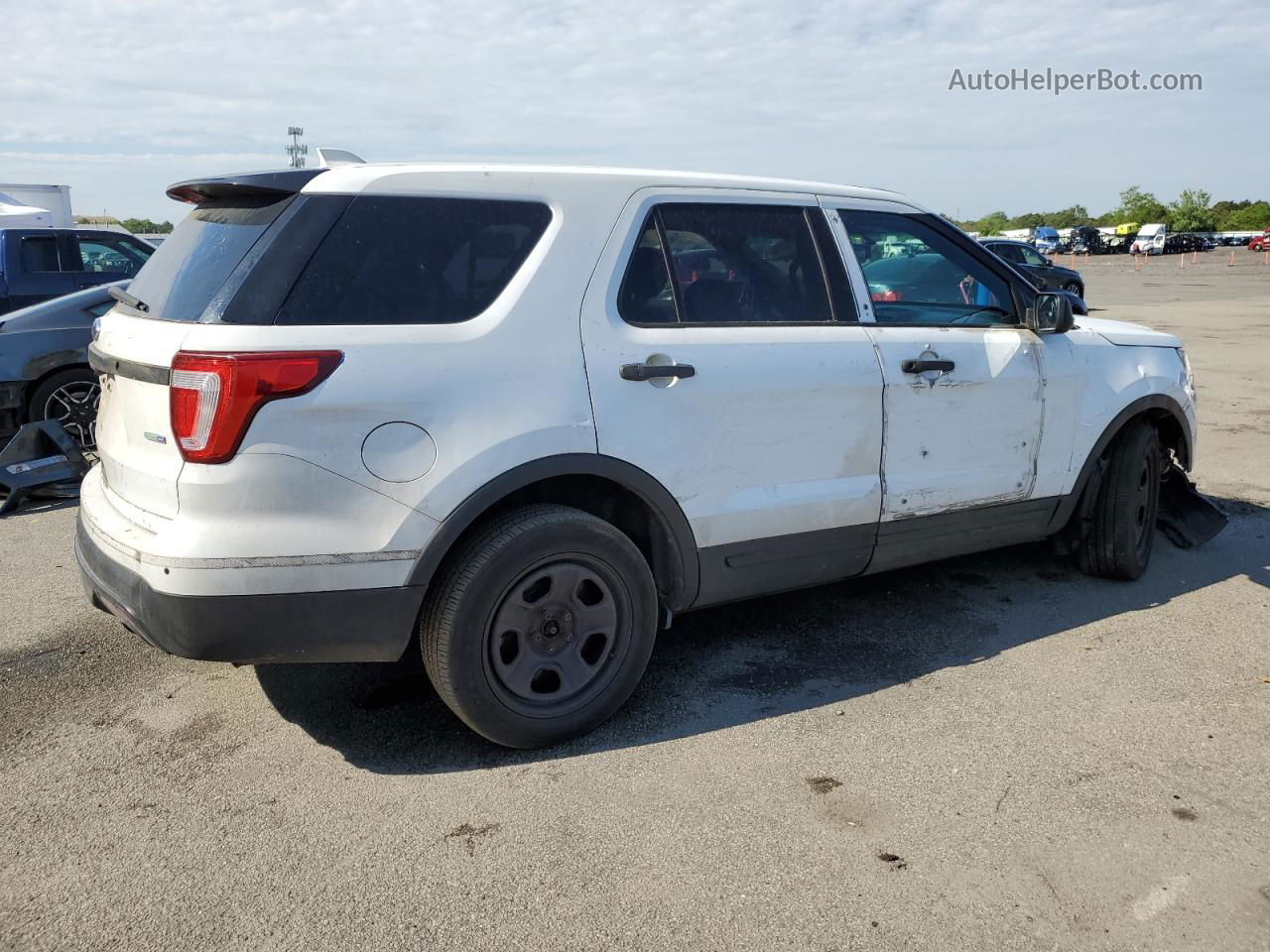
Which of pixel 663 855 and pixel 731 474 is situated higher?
pixel 731 474

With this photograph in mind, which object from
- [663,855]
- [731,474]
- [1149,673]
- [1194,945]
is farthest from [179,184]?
[1149,673]

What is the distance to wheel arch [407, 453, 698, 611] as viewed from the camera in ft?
10.6

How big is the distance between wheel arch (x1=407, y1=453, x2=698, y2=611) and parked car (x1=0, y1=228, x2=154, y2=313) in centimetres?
952

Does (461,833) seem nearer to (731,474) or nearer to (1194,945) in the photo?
(731,474)

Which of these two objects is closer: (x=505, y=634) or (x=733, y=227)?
(x=505, y=634)

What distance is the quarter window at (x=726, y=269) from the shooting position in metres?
3.65

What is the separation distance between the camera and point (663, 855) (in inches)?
115

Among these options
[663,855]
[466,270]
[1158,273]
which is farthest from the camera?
[1158,273]

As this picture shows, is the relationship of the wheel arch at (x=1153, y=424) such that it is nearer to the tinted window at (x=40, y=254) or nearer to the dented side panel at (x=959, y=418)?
the dented side panel at (x=959, y=418)

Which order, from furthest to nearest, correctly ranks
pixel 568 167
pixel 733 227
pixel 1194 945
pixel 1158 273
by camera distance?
pixel 1158 273 → pixel 733 227 → pixel 568 167 → pixel 1194 945

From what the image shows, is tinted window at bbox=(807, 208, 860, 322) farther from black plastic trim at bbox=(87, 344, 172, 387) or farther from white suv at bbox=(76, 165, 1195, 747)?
black plastic trim at bbox=(87, 344, 172, 387)

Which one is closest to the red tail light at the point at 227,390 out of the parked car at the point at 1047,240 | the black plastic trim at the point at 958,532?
the black plastic trim at the point at 958,532

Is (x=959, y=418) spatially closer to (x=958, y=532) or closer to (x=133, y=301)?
(x=958, y=532)

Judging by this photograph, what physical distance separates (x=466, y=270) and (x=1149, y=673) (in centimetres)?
300
